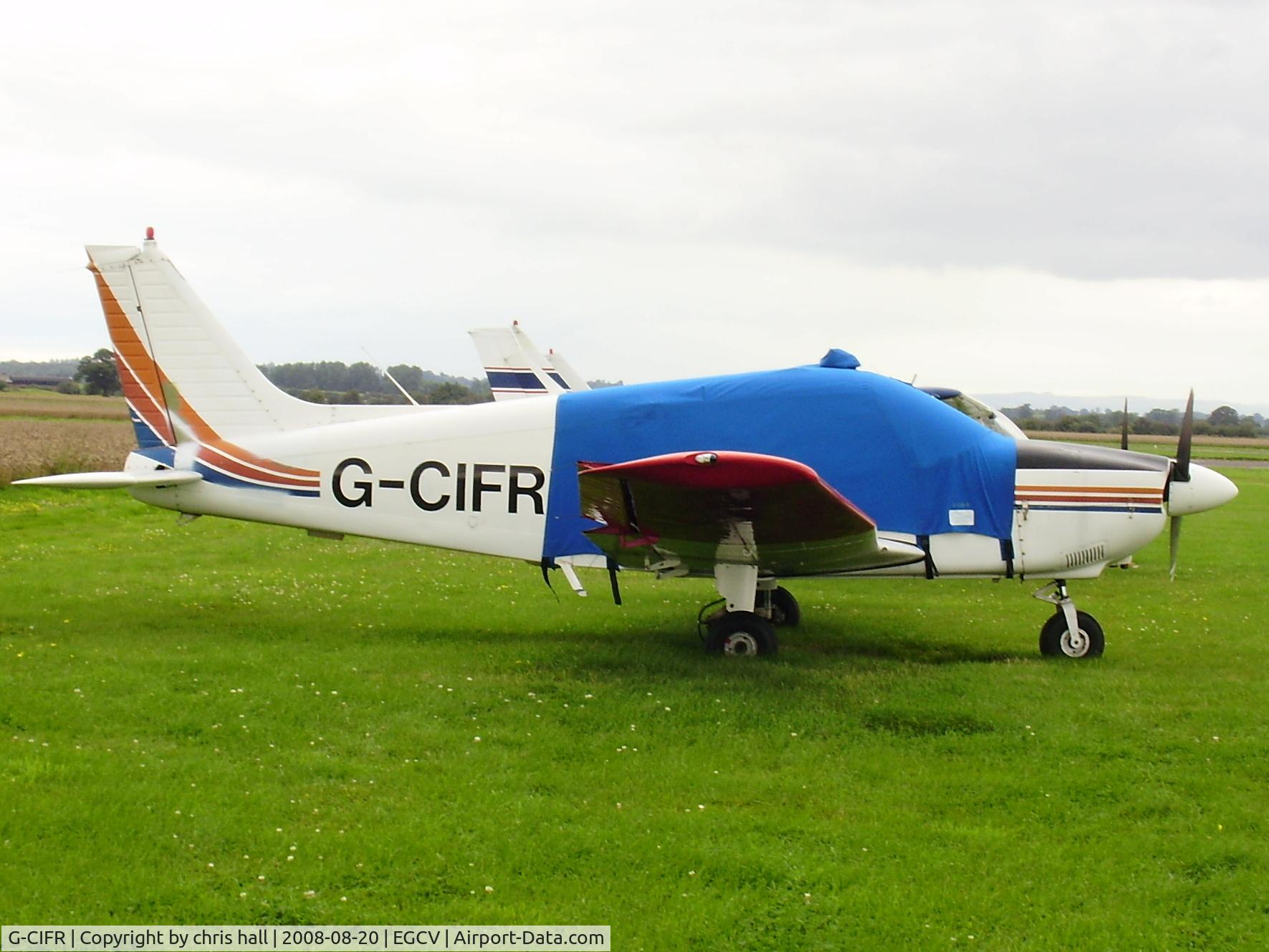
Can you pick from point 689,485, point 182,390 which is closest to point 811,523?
point 689,485

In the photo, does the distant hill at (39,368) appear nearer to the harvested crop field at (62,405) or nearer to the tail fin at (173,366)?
the harvested crop field at (62,405)

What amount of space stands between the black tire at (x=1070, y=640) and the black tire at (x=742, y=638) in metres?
2.30

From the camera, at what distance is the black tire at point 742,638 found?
862 centimetres

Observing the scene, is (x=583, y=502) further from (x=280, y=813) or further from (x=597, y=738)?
(x=280, y=813)

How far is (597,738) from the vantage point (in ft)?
21.4

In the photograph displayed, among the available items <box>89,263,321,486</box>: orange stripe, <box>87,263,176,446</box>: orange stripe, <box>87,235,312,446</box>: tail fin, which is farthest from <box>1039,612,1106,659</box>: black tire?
<box>87,263,176,446</box>: orange stripe

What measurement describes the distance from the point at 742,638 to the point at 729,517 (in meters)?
1.33

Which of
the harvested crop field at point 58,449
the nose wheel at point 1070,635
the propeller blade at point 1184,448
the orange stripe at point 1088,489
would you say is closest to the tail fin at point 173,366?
the orange stripe at point 1088,489

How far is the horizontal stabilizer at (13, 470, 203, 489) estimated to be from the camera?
880 centimetres

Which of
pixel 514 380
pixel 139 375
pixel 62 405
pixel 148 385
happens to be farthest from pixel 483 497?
pixel 62 405

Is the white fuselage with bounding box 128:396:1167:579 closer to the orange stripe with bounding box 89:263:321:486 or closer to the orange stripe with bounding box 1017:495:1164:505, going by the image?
the orange stripe with bounding box 1017:495:1164:505

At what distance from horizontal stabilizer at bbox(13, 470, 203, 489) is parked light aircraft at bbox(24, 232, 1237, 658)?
3 centimetres

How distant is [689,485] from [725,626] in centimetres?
184

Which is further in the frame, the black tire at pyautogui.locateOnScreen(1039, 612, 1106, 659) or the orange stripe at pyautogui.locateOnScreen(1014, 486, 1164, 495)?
the black tire at pyautogui.locateOnScreen(1039, 612, 1106, 659)
